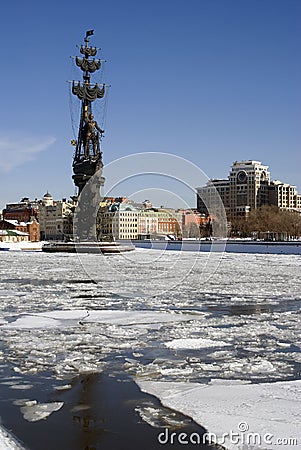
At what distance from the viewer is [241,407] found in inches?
191

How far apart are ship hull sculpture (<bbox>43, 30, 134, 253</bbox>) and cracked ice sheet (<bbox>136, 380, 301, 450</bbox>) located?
113 ft

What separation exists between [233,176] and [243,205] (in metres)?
10.4

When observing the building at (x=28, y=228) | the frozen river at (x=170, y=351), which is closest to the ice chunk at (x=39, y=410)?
the frozen river at (x=170, y=351)

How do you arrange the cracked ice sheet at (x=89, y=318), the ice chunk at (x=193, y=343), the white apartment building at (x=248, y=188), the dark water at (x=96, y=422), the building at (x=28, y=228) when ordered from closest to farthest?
1. the dark water at (x=96, y=422)
2. the ice chunk at (x=193, y=343)
3. the cracked ice sheet at (x=89, y=318)
4. the building at (x=28, y=228)
5. the white apartment building at (x=248, y=188)

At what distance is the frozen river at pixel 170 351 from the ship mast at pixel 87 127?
3164 centimetres

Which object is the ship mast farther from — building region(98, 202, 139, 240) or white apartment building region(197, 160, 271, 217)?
white apartment building region(197, 160, 271, 217)

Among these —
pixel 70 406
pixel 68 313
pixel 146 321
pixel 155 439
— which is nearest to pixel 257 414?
pixel 155 439

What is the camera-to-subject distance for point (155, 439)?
4.23m

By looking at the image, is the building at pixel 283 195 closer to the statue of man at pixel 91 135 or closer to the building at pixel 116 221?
the building at pixel 116 221

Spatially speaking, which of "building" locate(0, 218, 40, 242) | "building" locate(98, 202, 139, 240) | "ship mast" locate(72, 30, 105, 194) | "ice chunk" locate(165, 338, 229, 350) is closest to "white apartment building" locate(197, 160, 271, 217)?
"building" locate(0, 218, 40, 242)

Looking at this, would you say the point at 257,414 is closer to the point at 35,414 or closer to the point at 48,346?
the point at 35,414

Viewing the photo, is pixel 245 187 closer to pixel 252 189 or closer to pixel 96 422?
pixel 252 189

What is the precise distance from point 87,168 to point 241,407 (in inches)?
1606

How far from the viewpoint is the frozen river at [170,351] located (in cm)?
485
